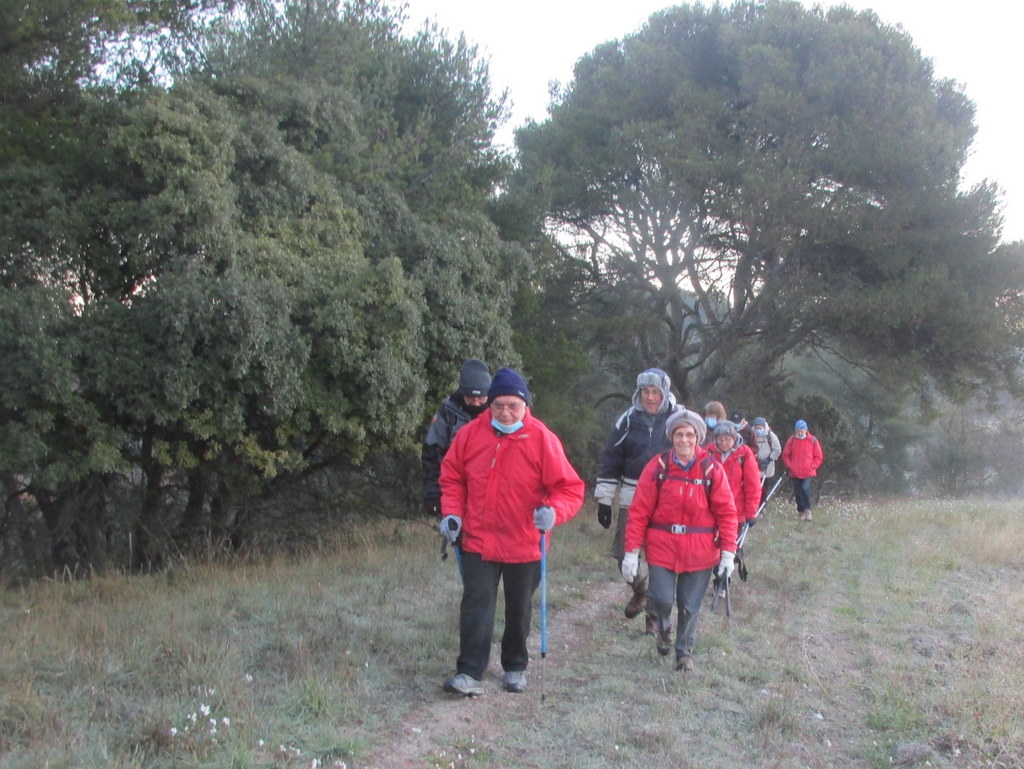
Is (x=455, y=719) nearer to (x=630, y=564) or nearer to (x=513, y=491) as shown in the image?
(x=513, y=491)

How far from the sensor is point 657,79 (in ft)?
71.3

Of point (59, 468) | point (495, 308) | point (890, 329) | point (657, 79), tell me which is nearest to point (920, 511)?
point (890, 329)

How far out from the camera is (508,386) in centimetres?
532

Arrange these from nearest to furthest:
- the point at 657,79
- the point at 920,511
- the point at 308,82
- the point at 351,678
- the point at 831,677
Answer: the point at 351,678
the point at 831,677
the point at 308,82
the point at 920,511
the point at 657,79

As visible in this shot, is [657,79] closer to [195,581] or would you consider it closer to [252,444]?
[252,444]

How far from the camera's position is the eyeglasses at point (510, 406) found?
209 inches

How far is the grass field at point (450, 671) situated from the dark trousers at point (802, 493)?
628cm

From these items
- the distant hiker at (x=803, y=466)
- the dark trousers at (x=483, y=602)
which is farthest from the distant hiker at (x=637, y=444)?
the distant hiker at (x=803, y=466)

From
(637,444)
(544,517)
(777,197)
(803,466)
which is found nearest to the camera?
(544,517)

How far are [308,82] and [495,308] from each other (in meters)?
4.11

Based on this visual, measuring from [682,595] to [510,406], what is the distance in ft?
5.97

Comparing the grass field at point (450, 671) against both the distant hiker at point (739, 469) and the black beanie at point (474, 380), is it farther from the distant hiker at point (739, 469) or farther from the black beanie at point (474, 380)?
the black beanie at point (474, 380)

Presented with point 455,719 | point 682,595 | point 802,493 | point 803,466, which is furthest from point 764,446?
point 455,719

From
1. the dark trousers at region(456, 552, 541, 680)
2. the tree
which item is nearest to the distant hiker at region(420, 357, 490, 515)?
the dark trousers at region(456, 552, 541, 680)
